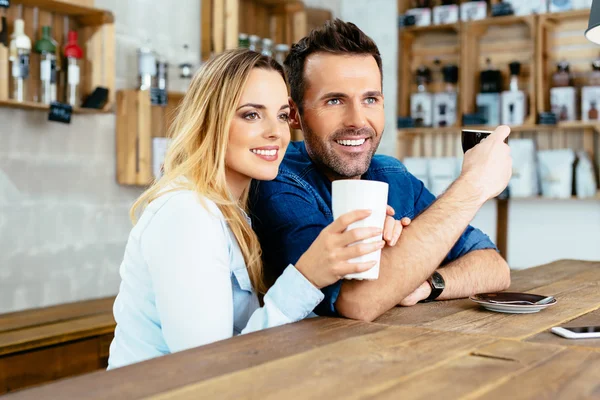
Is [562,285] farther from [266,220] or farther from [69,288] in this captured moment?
[69,288]

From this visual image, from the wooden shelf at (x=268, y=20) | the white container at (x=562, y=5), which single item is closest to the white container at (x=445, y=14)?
the white container at (x=562, y=5)

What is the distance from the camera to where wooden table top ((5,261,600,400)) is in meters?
0.76

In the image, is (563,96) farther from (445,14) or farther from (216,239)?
(216,239)

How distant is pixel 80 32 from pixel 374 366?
2.51 meters

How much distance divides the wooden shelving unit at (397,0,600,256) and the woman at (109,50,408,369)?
9.83 feet

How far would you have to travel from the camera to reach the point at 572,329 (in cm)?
108

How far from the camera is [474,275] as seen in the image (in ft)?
5.22

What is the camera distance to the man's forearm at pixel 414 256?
48.9 inches

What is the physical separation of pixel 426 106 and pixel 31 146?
8.40 feet

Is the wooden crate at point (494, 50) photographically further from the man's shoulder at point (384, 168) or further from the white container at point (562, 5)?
the man's shoulder at point (384, 168)

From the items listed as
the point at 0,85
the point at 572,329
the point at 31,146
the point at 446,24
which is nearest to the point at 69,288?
the point at 31,146

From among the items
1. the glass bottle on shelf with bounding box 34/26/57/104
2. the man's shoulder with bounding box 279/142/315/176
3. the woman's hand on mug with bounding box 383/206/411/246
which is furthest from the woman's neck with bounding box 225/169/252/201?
the glass bottle on shelf with bounding box 34/26/57/104

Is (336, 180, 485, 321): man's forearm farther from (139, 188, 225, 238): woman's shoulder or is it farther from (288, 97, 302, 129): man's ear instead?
(288, 97, 302, 129): man's ear

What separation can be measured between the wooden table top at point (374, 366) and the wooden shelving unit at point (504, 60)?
124 inches
